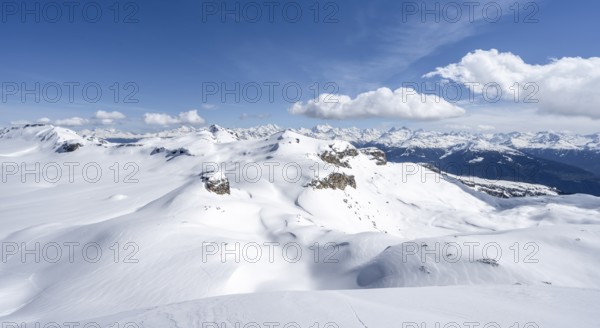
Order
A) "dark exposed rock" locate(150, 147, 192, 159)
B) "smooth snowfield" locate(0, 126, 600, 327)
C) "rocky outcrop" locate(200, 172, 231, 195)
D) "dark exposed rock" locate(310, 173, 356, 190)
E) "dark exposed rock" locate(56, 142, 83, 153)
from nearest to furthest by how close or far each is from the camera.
A: "smooth snowfield" locate(0, 126, 600, 327) → "rocky outcrop" locate(200, 172, 231, 195) → "dark exposed rock" locate(310, 173, 356, 190) → "dark exposed rock" locate(150, 147, 192, 159) → "dark exposed rock" locate(56, 142, 83, 153)

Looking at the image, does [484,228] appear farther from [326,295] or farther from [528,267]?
[326,295]

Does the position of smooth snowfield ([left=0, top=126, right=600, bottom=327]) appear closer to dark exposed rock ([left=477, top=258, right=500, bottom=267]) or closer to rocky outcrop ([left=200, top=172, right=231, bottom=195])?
dark exposed rock ([left=477, top=258, right=500, bottom=267])

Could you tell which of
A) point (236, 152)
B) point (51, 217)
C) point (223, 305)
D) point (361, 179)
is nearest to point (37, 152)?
point (236, 152)

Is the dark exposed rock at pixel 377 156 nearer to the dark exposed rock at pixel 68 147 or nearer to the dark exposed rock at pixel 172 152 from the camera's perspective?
the dark exposed rock at pixel 172 152

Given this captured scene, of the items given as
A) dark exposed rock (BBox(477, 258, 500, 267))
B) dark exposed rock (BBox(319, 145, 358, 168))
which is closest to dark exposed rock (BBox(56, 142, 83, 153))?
dark exposed rock (BBox(319, 145, 358, 168))

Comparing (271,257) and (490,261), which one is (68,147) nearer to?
(271,257)

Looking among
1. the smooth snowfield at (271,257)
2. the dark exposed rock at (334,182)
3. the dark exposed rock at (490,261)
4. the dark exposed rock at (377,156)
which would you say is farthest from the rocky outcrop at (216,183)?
the dark exposed rock at (377,156)

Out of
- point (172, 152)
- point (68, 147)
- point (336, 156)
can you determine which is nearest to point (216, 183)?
point (336, 156)
